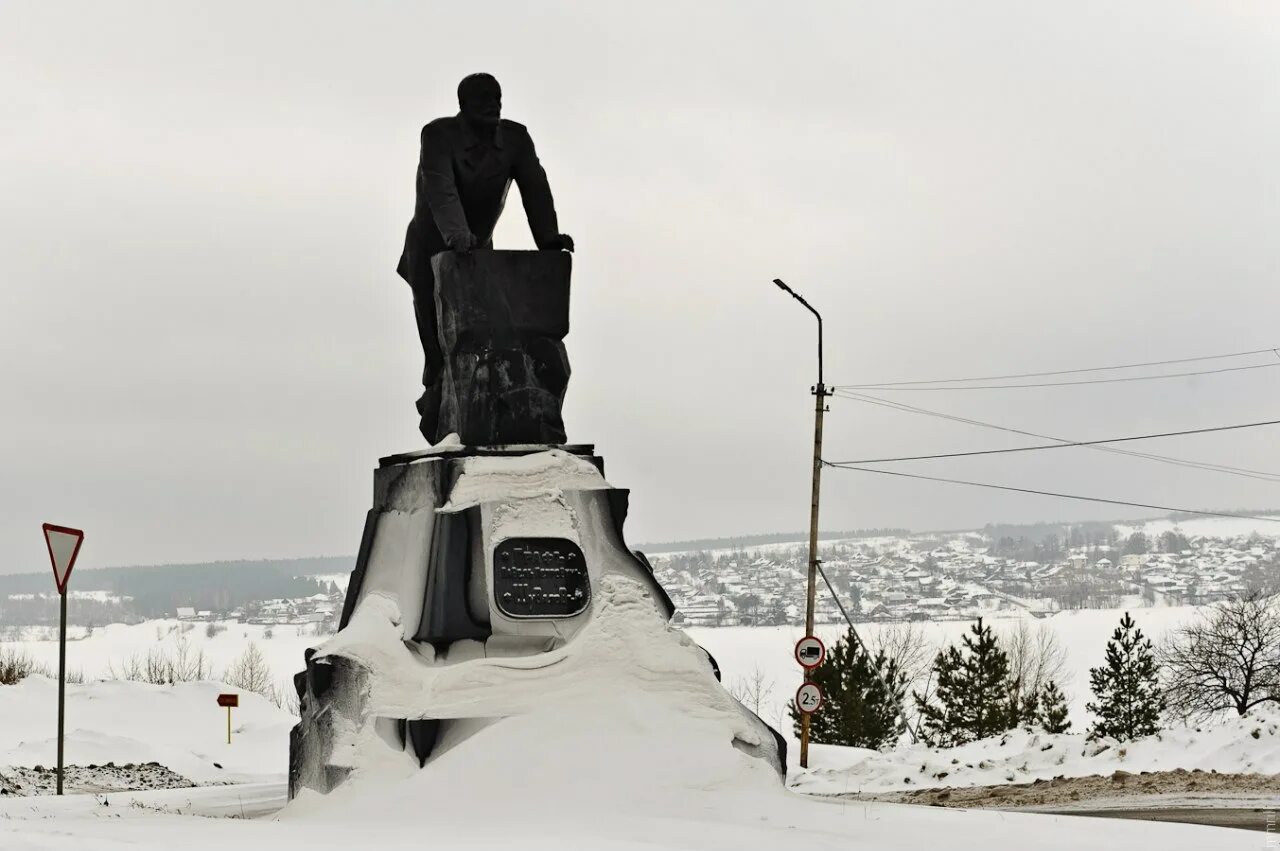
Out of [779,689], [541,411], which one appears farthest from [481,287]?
[779,689]

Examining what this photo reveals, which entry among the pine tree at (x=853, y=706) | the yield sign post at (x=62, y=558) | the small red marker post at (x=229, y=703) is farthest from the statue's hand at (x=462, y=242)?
the pine tree at (x=853, y=706)

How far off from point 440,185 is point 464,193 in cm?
35

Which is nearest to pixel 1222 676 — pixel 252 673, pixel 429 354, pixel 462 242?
pixel 252 673

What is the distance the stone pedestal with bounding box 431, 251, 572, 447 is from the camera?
1019 centimetres

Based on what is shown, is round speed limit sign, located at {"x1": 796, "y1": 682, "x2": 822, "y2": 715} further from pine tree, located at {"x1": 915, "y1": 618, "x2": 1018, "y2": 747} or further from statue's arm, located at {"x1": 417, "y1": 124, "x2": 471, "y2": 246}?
pine tree, located at {"x1": 915, "y1": 618, "x2": 1018, "y2": 747}

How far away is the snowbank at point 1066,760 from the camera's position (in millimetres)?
14672

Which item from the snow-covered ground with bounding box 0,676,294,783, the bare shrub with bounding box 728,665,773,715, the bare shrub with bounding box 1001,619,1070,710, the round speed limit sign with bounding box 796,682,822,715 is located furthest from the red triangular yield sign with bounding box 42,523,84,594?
the bare shrub with bounding box 1001,619,1070,710

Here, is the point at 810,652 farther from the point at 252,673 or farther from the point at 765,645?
the point at 765,645

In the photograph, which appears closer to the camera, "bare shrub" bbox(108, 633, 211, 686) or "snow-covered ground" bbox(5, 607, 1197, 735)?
"bare shrub" bbox(108, 633, 211, 686)

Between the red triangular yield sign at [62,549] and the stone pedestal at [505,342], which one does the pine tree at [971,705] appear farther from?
the stone pedestal at [505,342]

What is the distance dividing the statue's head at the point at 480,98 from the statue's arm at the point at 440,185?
268 mm

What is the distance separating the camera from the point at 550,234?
10.9 meters

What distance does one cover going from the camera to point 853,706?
1288 inches

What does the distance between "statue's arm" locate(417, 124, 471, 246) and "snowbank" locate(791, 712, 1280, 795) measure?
712 centimetres
